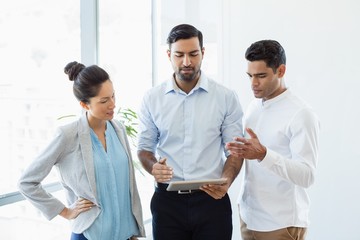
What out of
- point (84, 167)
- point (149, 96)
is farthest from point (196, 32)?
point (84, 167)

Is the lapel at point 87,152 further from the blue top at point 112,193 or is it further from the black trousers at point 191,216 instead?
the black trousers at point 191,216

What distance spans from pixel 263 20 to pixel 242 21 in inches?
7.4

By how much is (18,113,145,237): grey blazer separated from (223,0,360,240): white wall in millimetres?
1832

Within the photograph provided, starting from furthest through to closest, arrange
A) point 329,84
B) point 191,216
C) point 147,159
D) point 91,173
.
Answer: point 329,84, point 147,159, point 191,216, point 91,173

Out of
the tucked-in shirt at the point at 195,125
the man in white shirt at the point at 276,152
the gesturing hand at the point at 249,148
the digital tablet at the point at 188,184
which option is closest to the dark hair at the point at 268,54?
the man in white shirt at the point at 276,152

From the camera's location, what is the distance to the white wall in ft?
8.72

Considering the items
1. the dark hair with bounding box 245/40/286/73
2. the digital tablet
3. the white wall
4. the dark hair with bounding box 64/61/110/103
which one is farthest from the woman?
the white wall

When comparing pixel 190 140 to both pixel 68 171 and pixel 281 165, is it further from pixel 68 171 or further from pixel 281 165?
pixel 68 171

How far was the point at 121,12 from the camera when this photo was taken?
3619 mm

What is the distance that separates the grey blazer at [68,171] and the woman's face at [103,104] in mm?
72

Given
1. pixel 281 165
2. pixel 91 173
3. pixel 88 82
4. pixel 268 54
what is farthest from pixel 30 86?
pixel 281 165

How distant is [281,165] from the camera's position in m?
1.63

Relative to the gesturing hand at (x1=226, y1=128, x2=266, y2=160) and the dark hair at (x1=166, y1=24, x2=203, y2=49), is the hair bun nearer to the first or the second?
the dark hair at (x1=166, y1=24, x2=203, y2=49)

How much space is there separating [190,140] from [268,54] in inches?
22.3
